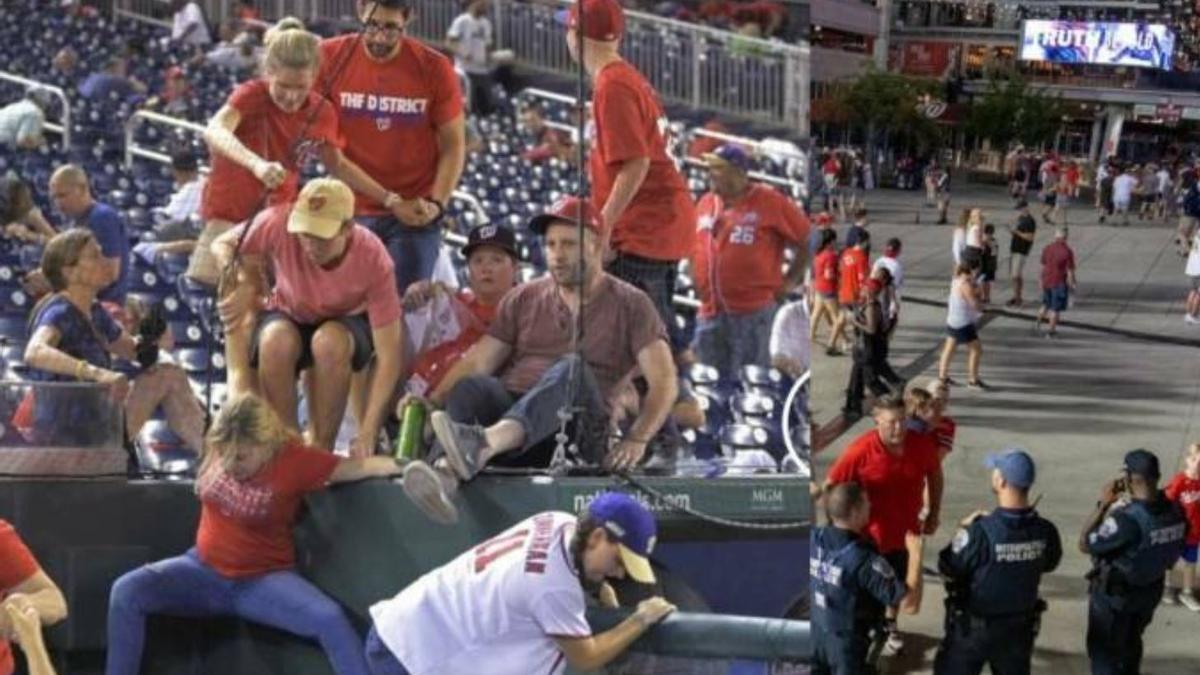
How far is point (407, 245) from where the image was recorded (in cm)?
169

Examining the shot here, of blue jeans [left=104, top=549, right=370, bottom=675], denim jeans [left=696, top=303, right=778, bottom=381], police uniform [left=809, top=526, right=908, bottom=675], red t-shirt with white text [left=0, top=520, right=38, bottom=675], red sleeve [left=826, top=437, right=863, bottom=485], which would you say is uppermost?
denim jeans [left=696, top=303, right=778, bottom=381]

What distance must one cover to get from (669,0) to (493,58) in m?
0.17

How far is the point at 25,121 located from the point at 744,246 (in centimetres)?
68

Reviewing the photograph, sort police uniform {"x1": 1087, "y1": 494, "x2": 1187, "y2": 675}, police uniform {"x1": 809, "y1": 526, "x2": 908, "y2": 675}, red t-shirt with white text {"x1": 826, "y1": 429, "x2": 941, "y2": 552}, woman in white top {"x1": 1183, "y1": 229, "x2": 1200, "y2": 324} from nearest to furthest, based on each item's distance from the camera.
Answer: police uniform {"x1": 809, "y1": 526, "x2": 908, "y2": 675}, red t-shirt with white text {"x1": 826, "y1": 429, "x2": 941, "y2": 552}, police uniform {"x1": 1087, "y1": 494, "x2": 1187, "y2": 675}, woman in white top {"x1": 1183, "y1": 229, "x2": 1200, "y2": 324}

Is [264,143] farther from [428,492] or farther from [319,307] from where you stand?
[428,492]

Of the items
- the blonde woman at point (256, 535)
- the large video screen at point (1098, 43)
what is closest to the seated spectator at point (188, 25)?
the blonde woman at point (256, 535)

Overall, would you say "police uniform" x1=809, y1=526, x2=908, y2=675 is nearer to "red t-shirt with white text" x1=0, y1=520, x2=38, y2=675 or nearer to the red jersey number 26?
the red jersey number 26

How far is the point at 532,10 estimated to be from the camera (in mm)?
1654

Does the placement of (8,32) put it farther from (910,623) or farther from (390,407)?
(910,623)

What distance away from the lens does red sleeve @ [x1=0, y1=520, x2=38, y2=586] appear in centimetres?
168

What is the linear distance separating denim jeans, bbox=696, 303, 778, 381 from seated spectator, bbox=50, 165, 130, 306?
1.77 feet

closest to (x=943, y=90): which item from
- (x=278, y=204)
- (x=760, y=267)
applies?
(x=760, y=267)

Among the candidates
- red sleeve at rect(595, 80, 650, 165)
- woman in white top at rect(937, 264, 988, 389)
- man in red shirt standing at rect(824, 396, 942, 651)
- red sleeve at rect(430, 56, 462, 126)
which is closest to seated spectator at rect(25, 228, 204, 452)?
red sleeve at rect(430, 56, 462, 126)

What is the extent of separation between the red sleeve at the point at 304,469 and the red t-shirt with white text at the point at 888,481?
5.22 feet
